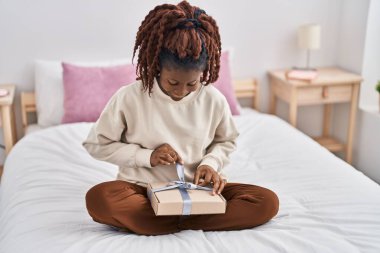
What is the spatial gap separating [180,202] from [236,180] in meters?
0.60

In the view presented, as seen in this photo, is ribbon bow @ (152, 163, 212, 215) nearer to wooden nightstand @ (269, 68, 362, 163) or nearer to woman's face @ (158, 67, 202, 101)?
woman's face @ (158, 67, 202, 101)

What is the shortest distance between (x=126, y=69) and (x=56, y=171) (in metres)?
0.82

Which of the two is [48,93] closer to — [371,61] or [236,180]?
[236,180]

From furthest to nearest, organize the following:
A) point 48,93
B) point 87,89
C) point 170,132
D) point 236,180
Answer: point 48,93
point 87,89
point 236,180
point 170,132

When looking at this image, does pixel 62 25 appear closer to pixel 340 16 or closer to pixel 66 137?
pixel 66 137

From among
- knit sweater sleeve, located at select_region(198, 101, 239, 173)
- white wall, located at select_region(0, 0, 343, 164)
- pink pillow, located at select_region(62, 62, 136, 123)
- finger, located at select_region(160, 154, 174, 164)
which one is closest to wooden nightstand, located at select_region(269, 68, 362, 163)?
white wall, located at select_region(0, 0, 343, 164)

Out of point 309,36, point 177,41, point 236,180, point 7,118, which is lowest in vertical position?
point 236,180

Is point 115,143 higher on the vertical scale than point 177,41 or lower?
lower

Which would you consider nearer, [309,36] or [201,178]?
[201,178]

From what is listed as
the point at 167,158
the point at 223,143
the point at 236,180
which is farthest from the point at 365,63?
the point at 167,158

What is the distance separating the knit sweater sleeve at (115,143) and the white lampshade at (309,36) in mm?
1654

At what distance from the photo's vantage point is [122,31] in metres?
2.96

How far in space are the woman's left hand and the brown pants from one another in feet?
0.24

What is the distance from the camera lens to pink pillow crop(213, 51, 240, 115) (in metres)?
2.85
